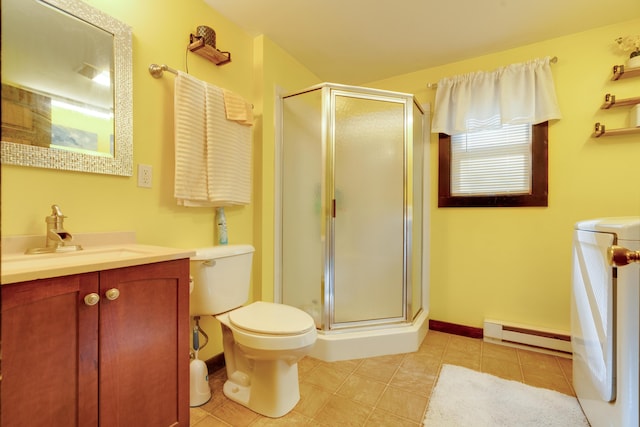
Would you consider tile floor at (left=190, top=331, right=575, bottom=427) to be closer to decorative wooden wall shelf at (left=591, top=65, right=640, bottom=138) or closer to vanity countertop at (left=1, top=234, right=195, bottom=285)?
vanity countertop at (left=1, top=234, right=195, bottom=285)

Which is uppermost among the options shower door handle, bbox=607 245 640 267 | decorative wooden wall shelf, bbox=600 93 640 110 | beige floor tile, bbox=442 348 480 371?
decorative wooden wall shelf, bbox=600 93 640 110

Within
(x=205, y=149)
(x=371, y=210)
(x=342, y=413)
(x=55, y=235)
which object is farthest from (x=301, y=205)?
(x=55, y=235)

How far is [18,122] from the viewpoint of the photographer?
1.11 m

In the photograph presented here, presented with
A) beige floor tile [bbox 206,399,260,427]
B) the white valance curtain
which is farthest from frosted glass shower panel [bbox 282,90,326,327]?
the white valance curtain

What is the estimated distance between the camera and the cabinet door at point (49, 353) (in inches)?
31.1

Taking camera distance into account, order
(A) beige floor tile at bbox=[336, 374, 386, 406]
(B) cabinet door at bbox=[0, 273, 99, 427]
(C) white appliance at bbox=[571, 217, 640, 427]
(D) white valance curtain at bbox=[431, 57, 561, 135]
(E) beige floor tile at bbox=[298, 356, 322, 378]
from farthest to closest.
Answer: (D) white valance curtain at bbox=[431, 57, 561, 135] < (E) beige floor tile at bbox=[298, 356, 322, 378] < (A) beige floor tile at bbox=[336, 374, 386, 406] < (C) white appliance at bbox=[571, 217, 640, 427] < (B) cabinet door at bbox=[0, 273, 99, 427]

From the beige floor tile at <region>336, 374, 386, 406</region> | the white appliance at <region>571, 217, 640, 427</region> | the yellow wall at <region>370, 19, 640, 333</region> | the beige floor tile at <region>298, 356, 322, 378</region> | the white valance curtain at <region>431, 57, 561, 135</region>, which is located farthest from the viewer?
the white valance curtain at <region>431, 57, 561, 135</region>

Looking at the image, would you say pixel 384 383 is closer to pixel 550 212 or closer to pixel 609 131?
pixel 550 212

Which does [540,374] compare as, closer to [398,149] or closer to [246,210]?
[398,149]

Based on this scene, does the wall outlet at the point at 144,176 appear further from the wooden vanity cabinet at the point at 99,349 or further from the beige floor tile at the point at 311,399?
the beige floor tile at the point at 311,399

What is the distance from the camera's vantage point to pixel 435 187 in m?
2.53

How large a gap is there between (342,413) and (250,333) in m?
0.62

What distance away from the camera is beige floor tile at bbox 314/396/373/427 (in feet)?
4.74

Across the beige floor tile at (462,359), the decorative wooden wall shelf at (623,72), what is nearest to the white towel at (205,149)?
the beige floor tile at (462,359)
